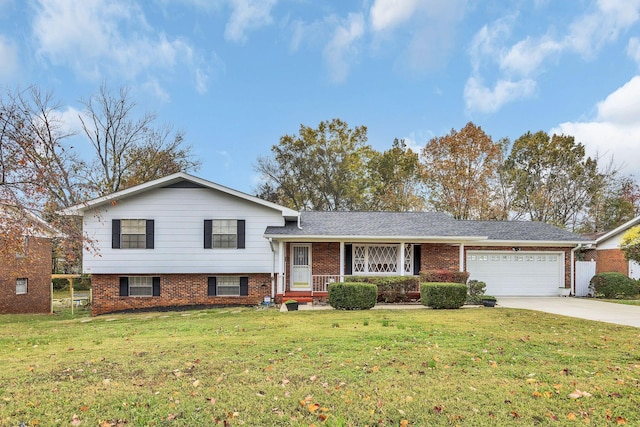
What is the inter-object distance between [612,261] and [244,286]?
764 inches

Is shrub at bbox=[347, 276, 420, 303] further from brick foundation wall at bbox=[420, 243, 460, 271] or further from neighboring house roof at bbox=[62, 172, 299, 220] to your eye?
neighboring house roof at bbox=[62, 172, 299, 220]

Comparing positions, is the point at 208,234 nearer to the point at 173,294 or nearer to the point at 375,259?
the point at 173,294

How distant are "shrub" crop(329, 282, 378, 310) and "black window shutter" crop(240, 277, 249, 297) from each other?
4.23 metres

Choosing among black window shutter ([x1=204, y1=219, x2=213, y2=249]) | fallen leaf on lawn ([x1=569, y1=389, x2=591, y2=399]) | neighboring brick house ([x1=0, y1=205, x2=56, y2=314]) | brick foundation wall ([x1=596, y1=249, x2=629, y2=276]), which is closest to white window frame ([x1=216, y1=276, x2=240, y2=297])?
black window shutter ([x1=204, y1=219, x2=213, y2=249])

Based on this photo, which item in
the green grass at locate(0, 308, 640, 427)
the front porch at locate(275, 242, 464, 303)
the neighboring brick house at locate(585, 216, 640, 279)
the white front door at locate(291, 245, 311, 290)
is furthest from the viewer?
the neighboring brick house at locate(585, 216, 640, 279)

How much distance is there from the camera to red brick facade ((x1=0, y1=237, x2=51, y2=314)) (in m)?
19.2

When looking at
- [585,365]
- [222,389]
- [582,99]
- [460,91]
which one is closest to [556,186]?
[582,99]

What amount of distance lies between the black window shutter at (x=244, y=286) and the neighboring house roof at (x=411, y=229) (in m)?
2.16

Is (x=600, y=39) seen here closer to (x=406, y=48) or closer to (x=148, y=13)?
(x=406, y=48)

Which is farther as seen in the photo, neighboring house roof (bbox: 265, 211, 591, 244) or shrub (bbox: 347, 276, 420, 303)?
neighboring house roof (bbox: 265, 211, 591, 244)

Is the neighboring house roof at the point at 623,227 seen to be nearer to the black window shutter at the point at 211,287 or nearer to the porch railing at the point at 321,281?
the porch railing at the point at 321,281

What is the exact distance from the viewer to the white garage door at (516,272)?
18.1 metres

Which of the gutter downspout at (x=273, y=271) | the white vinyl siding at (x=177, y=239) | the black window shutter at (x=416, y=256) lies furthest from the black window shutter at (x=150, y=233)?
the black window shutter at (x=416, y=256)

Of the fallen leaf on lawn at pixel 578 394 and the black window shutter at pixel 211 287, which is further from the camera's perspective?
the black window shutter at pixel 211 287
